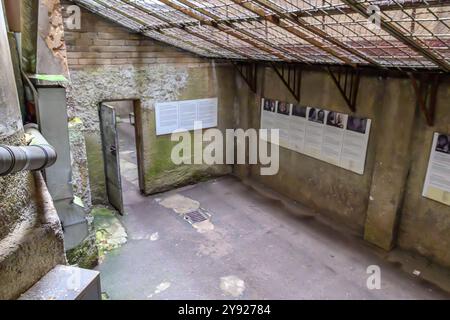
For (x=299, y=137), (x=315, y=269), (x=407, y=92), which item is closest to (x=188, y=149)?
(x=299, y=137)

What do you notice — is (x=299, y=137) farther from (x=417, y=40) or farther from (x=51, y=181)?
(x=51, y=181)

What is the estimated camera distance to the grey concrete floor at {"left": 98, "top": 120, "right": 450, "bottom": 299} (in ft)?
12.5

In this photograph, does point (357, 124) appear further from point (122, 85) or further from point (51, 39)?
point (51, 39)

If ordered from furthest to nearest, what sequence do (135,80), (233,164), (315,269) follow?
(233,164) → (135,80) → (315,269)

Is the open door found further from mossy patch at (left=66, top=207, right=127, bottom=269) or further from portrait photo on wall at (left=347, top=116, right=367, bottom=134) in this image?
portrait photo on wall at (left=347, top=116, right=367, bottom=134)

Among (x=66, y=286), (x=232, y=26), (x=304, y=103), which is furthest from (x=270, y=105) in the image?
(x=66, y=286)

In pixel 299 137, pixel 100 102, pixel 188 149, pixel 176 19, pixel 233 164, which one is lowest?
pixel 233 164

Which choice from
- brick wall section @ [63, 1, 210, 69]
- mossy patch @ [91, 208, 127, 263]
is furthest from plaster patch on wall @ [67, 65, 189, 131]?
mossy patch @ [91, 208, 127, 263]

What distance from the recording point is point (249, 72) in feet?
20.9

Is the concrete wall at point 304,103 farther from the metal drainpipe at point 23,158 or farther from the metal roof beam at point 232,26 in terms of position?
the metal drainpipe at point 23,158

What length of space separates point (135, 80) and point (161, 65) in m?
0.55

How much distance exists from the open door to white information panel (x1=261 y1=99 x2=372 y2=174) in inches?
110

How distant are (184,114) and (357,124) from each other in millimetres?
3134

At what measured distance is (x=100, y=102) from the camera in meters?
5.42
